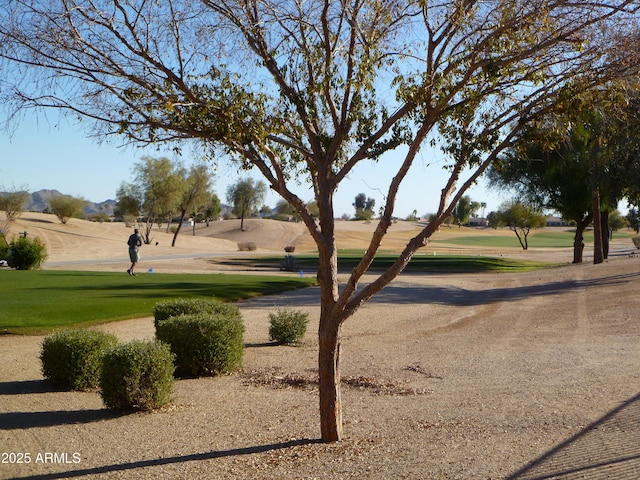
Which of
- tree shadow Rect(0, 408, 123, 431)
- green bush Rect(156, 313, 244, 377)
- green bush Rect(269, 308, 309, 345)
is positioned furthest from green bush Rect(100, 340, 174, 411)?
green bush Rect(269, 308, 309, 345)

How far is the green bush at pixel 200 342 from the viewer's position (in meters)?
11.6

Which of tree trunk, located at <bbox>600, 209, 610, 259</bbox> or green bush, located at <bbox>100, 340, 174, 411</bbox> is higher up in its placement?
tree trunk, located at <bbox>600, 209, 610, 259</bbox>

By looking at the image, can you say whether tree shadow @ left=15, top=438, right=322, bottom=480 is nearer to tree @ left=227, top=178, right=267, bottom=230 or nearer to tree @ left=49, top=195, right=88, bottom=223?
Result: tree @ left=49, top=195, right=88, bottom=223

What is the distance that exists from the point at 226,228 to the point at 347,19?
3887 inches

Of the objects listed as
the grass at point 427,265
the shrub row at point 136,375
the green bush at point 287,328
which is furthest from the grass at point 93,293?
the grass at point 427,265

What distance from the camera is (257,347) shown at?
15.3m

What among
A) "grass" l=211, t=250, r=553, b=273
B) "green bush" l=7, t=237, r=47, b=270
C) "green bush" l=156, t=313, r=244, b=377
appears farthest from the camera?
"grass" l=211, t=250, r=553, b=273

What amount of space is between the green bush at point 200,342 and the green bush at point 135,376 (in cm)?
219

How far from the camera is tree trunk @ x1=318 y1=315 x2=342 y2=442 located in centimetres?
770

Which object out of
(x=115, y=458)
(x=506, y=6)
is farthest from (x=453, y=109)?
(x=115, y=458)

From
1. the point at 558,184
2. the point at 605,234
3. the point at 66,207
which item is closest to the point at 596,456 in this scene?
the point at 558,184

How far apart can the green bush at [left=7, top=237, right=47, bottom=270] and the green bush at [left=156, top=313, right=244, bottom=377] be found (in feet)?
83.1

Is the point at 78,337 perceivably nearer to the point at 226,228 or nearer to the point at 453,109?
the point at 453,109

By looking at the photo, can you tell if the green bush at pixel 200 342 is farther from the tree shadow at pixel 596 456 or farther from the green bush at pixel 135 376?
the tree shadow at pixel 596 456
